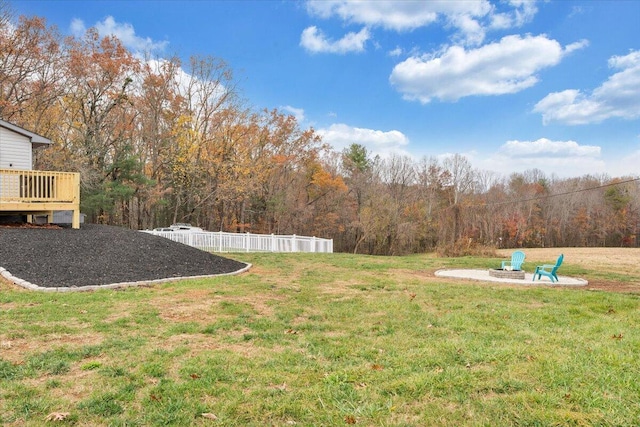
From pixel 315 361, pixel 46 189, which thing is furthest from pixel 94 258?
pixel 315 361

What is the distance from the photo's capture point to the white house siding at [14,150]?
1306 cm

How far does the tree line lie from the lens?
20984mm

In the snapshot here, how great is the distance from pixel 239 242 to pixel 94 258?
8.79 meters

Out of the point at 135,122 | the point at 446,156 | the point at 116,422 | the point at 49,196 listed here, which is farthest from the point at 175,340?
the point at 446,156

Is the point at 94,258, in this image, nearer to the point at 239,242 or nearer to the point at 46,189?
the point at 46,189

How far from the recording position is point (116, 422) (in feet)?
8.32

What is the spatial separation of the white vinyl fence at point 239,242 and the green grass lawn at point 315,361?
10210 mm

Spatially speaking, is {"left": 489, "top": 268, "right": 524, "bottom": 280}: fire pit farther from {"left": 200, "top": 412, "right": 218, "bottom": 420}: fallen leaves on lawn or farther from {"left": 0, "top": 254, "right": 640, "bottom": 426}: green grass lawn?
{"left": 200, "top": 412, "right": 218, "bottom": 420}: fallen leaves on lawn

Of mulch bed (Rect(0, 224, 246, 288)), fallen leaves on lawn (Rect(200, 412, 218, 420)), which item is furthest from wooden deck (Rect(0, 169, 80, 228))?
fallen leaves on lawn (Rect(200, 412, 218, 420))

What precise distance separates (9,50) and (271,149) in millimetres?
16699

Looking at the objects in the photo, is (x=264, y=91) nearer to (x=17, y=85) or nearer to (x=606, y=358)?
(x=17, y=85)

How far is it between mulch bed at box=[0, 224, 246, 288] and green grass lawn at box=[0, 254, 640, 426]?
3.21 feet

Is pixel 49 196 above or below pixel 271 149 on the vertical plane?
below

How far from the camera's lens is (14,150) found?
525 inches
